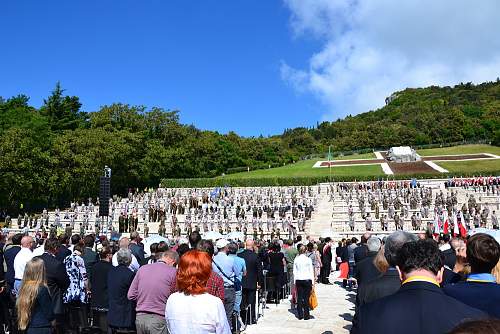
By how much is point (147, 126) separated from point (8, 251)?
5680 cm

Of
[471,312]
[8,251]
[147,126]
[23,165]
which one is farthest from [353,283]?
[147,126]

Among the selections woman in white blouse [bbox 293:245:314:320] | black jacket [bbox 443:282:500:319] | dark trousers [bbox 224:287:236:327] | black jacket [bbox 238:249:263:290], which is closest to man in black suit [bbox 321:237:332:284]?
woman in white blouse [bbox 293:245:314:320]

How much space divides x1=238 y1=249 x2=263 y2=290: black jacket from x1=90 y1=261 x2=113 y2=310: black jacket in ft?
9.09

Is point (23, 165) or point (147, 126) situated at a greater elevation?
point (147, 126)

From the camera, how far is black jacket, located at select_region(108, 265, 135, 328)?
558cm

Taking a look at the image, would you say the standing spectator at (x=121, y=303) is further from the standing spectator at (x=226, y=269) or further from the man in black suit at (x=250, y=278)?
the man in black suit at (x=250, y=278)

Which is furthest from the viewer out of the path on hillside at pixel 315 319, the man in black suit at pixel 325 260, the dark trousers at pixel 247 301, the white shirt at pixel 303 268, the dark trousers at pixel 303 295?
the man in black suit at pixel 325 260

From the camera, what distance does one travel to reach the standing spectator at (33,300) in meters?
4.74

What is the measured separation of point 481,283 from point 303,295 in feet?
20.4

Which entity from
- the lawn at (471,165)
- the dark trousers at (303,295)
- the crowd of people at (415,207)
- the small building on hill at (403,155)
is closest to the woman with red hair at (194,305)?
the dark trousers at (303,295)

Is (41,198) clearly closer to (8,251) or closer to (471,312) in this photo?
(8,251)

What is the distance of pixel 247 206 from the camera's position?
115 feet

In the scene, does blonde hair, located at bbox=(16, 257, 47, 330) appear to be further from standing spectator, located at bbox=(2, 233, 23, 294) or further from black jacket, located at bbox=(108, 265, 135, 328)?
standing spectator, located at bbox=(2, 233, 23, 294)

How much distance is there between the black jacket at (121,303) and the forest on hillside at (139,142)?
34.4 m
